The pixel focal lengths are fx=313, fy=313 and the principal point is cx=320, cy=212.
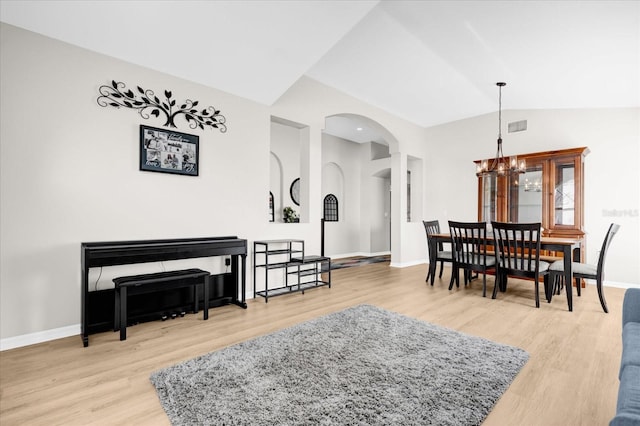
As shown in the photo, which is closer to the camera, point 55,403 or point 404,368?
point 55,403

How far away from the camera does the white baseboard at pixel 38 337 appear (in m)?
2.51

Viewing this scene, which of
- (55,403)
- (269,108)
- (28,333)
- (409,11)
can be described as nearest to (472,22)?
(409,11)

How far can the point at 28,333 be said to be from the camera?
102 inches

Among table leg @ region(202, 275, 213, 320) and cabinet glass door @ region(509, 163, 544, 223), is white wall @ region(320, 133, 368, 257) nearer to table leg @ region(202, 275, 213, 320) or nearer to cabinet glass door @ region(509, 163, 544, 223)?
cabinet glass door @ region(509, 163, 544, 223)

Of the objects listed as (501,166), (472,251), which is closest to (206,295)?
(472,251)

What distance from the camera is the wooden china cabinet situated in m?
4.77

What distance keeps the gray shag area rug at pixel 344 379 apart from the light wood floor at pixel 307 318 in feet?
0.43

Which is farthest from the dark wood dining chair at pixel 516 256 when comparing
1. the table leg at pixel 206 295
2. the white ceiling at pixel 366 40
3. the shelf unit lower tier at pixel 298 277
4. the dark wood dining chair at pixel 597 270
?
the table leg at pixel 206 295

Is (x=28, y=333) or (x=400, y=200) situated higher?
(x=400, y=200)

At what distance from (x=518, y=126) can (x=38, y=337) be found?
726 cm

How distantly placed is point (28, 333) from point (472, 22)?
16.4 ft

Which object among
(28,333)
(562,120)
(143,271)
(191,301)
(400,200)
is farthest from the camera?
(400,200)

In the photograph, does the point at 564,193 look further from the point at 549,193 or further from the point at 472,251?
the point at 472,251

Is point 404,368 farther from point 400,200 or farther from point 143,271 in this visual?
point 400,200
